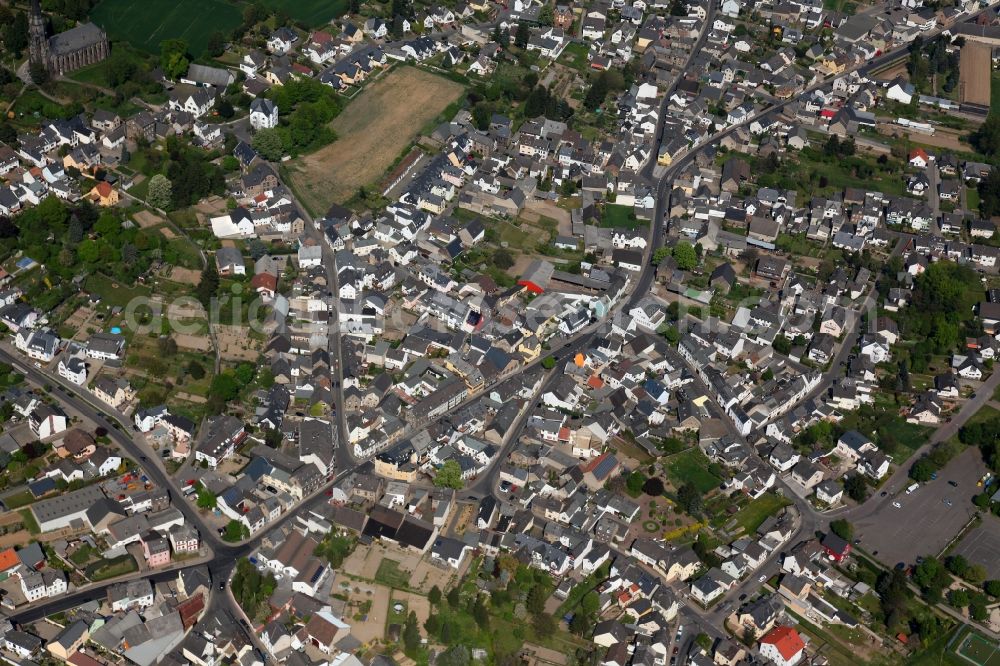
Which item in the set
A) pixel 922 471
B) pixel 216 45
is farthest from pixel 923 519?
pixel 216 45

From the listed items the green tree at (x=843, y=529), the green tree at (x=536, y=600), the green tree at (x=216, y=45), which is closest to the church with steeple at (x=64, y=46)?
the green tree at (x=216, y=45)

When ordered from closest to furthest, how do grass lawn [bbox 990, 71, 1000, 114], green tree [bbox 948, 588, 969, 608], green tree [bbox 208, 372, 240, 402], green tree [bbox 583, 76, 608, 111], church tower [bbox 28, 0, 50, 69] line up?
green tree [bbox 948, 588, 969, 608] → green tree [bbox 208, 372, 240, 402] → church tower [bbox 28, 0, 50, 69] → green tree [bbox 583, 76, 608, 111] → grass lawn [bbox 990, 71, 1000, 114]

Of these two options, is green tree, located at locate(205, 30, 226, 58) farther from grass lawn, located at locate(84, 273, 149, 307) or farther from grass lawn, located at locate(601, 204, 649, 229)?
grass lawn, located at locate(601, 204, 649, 229)

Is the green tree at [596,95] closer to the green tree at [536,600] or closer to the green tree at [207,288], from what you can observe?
the green tree at [207,288]

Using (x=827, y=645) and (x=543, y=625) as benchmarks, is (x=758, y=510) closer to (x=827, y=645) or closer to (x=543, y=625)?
(x=827, y=645)

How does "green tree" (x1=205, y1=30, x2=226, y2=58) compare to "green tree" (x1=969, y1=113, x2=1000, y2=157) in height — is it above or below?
below

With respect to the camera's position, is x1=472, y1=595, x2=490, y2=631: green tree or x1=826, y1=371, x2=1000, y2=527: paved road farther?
x1=826, y1=371, x2=1000, y2=527: paved road

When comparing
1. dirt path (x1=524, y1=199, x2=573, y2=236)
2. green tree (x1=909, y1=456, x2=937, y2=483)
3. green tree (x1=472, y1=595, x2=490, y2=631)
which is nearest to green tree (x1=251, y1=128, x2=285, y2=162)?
dirt path (x1=524, y1=199, x2=573, y2=236)

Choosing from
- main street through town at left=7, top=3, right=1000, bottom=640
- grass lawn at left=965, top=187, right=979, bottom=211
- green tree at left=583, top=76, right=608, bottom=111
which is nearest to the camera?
main street through town at left=7, top=3, right=1000, bottom=640

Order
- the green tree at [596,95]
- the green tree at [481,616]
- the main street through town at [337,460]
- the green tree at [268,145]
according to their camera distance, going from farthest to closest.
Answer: the green tree at [596,95], the green tree at [268,145], the main street through town at [337,460], the green tree at [481,616]
